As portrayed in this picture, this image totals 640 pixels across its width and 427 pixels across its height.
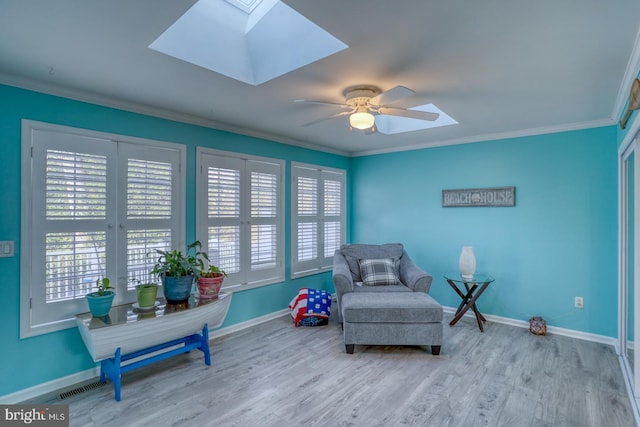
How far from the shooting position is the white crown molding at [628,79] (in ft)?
6.05

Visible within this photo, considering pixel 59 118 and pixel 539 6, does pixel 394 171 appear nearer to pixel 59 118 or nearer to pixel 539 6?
pixel 539 6

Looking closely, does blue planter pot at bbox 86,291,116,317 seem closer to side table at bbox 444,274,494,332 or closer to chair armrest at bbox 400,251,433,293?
chair armrest at bbox 400,251,433,293

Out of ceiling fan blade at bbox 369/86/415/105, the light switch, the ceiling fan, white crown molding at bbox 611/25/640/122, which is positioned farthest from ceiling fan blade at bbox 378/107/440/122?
the light switch

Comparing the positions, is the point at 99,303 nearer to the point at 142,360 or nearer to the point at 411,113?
the point at 142,360

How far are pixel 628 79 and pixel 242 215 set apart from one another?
349 centimetres

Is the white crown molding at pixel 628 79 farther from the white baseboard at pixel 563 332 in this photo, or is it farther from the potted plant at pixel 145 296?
the potted plant at pixel 145 296

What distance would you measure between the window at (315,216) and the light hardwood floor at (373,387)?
55.0 inches

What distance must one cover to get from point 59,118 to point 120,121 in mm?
421

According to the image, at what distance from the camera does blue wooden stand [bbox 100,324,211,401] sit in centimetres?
229

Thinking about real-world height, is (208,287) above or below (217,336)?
Answer: above

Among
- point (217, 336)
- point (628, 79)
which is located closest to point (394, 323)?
point (217, 336)

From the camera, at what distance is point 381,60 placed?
78.2 inches

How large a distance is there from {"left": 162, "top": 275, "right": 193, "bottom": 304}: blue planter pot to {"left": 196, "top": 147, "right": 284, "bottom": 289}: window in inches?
25.9

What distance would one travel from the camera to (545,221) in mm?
3578
